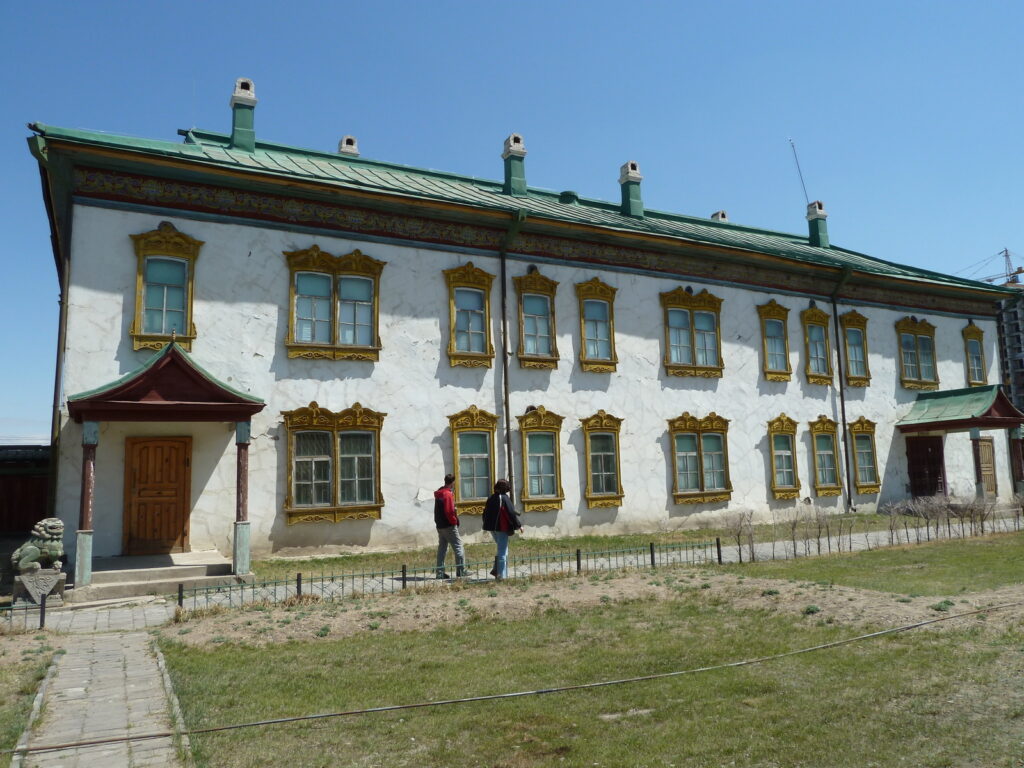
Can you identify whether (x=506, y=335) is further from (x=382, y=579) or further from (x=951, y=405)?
(x=951, y=405)

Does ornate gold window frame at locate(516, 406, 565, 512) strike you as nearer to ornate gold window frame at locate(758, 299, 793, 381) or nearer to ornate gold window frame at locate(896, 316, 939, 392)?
ornate gold window frame at locate(758, 299, 793, 381)

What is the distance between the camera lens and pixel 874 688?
252 inches

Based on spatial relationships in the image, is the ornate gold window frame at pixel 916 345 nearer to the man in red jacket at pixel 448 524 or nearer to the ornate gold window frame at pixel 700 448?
the ornate gold window frame at pixel 700 448

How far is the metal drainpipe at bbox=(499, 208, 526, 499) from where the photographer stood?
18.5 m

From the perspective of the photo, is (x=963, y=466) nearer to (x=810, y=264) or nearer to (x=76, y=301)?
(x=810, y=264)

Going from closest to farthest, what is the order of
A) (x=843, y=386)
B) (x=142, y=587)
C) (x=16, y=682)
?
(x=16, y=682), (x=142, y=587), (x=843, y=386)

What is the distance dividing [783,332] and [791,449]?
12.0ft

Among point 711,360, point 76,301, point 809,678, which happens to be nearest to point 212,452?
point 76,301

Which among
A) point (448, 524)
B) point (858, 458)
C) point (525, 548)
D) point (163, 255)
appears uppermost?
point (163, 255)

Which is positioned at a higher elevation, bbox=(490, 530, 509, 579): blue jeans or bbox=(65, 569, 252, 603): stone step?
bbox=(490, 530, 509, 579): blue jeans

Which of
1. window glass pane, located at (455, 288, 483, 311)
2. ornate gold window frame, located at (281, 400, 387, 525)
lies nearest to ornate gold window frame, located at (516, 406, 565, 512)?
window glass pane, located at (455, 288, 483, 311)

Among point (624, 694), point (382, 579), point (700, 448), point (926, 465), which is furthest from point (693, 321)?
point (624, 694)

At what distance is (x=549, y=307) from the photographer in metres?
19.6

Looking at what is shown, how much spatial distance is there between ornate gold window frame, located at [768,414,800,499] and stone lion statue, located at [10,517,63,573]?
1836 cm
